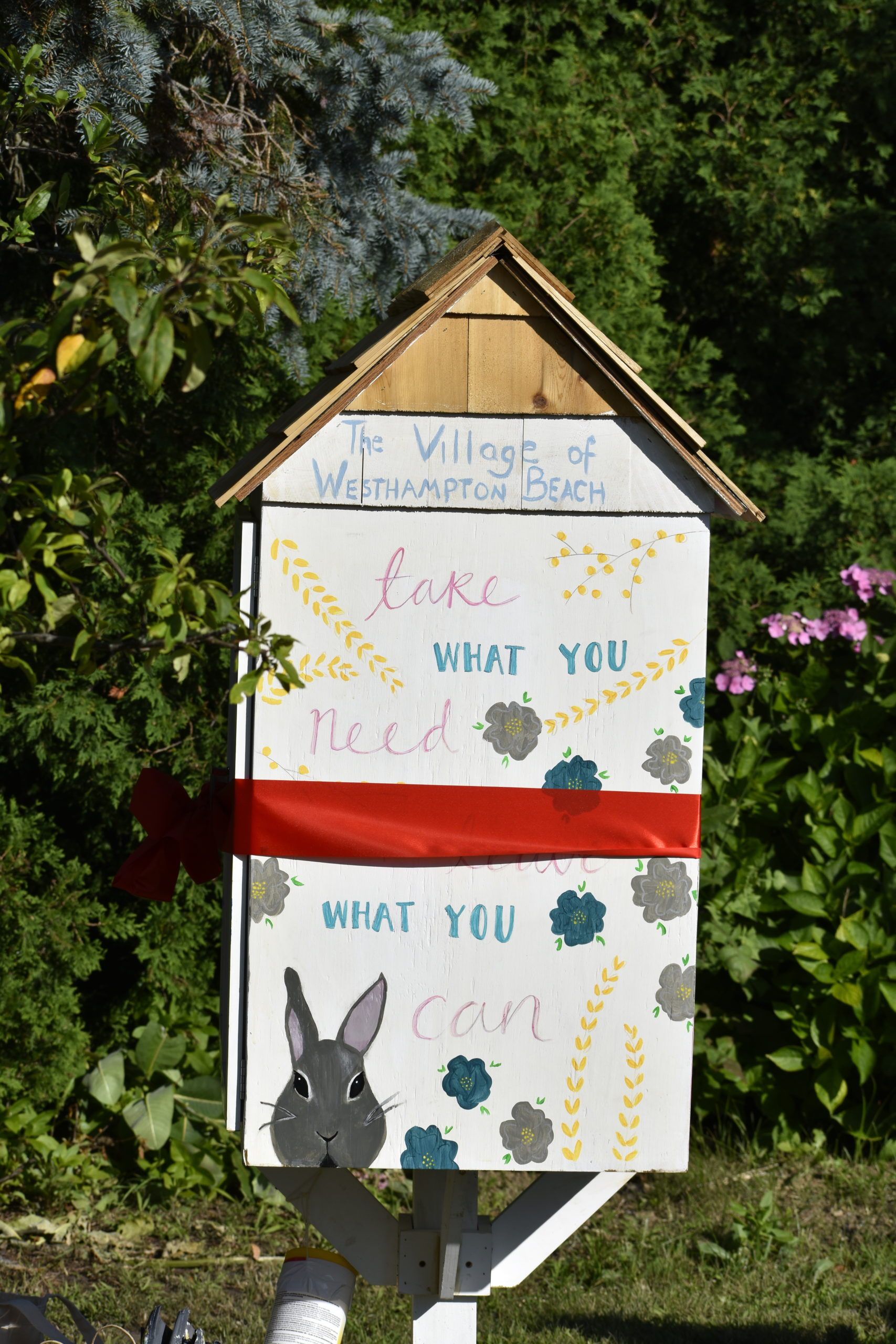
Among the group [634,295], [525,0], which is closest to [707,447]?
[634,295]

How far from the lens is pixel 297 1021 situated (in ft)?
5.68

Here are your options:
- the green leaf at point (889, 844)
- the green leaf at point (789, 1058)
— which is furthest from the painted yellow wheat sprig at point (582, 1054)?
the green leaf at point (889, 844)

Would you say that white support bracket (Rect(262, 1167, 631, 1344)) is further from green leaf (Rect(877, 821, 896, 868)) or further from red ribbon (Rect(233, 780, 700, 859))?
green leaf (Rect(877, 821, 896, 868))

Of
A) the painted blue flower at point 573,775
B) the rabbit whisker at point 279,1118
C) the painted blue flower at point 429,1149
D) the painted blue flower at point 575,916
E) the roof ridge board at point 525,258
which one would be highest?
the roof ridge board at point 525,258

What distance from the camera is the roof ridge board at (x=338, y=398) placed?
1689 millimetres

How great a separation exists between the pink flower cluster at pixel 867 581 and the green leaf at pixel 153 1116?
2904mm

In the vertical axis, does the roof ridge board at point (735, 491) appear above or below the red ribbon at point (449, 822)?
above

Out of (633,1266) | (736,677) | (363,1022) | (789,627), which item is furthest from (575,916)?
(789,627)

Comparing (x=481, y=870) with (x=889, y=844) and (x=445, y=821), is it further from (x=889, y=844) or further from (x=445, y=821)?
(x=889, y=844)

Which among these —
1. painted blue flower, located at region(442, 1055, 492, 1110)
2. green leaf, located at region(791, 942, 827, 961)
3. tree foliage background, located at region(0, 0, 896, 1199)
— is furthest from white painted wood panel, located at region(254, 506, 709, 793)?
green leaf, located at region(791, 942, 827, 961)

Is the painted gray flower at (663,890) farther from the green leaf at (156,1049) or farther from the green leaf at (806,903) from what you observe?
the green leaf at (156,1049)

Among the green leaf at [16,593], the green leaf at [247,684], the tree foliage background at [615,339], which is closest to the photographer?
the green leaf at [16,593]

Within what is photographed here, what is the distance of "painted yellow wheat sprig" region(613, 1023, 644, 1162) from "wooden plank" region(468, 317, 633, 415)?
3.26 feet

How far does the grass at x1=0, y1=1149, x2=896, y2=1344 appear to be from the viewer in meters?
2.83
